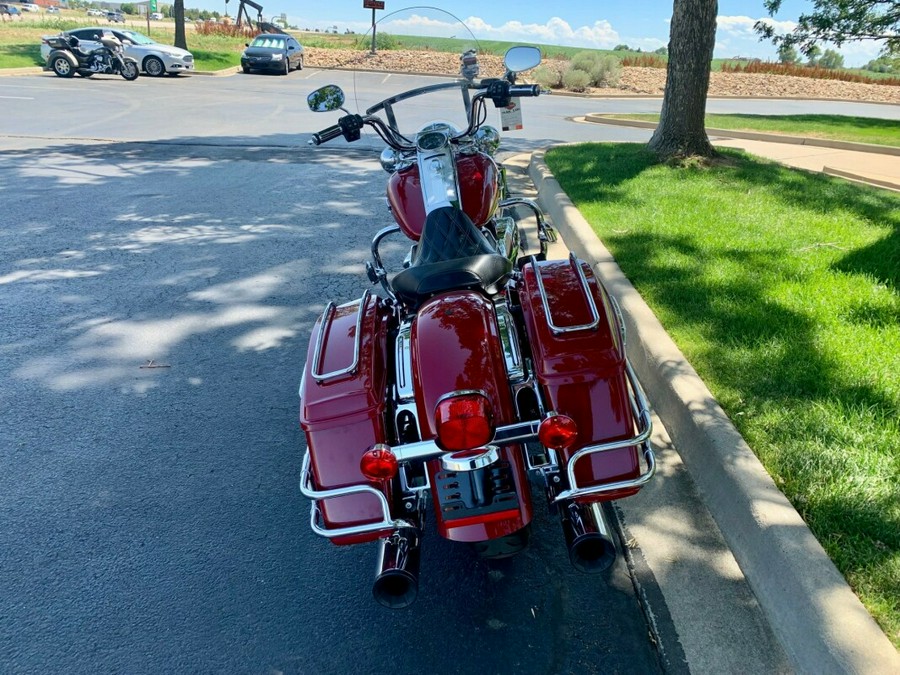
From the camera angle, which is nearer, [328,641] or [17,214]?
[328,641]

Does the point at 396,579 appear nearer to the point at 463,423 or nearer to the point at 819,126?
the point at 463,423

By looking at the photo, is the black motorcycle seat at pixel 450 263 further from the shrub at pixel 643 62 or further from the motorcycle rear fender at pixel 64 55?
the shrub at pixel 643 62

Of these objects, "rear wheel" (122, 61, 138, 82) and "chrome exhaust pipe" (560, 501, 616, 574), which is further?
"rear wheel" (122, 61, 138, 82)

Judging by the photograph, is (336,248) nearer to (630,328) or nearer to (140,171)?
(630,328)

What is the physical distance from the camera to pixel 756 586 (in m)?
2.32

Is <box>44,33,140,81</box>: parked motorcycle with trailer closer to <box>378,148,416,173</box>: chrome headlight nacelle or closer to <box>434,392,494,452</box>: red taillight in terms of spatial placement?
<box>378,148,416,173</box>: chrome headlight nacelle

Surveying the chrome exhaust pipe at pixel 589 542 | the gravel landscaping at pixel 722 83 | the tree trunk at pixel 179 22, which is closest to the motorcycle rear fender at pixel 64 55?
the tree trunk at pixel 179 22

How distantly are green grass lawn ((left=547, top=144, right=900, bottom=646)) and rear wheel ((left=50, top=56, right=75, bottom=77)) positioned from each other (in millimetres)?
19956

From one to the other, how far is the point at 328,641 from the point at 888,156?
11539 mm

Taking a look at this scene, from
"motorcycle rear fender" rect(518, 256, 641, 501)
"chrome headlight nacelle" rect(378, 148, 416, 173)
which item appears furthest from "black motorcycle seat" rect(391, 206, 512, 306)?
"chrome headlight nacelle" rect(378, 148, 416, 173)

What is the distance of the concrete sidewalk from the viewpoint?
27.0 feet

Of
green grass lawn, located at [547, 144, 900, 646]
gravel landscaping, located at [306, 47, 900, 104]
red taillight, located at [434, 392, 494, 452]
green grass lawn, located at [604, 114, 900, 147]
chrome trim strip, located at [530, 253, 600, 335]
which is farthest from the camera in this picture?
gravel landscaping, located at [306, 47, 900, 104]

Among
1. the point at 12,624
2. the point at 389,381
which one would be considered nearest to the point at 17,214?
the point at 12,624

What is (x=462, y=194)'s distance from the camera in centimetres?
353
